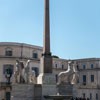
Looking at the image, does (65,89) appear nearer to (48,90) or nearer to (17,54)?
(48,90)

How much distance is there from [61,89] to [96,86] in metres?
41.9

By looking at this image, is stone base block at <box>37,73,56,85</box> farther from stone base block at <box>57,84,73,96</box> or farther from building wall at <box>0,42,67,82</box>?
building wall at <box>0,42,67,82</box>

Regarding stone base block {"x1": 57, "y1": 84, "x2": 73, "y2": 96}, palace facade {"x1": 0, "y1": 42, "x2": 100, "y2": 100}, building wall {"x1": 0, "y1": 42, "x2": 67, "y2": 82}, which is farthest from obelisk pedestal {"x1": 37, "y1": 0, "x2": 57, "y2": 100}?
building wall {"x1": 0, "y1": 42, "x2": 67, "y2": 82}

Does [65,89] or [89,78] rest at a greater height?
[89,78]

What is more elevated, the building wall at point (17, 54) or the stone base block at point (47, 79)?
the building wall at point (17, 54)

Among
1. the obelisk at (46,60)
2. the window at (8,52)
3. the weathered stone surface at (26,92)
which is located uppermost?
the window at (8,52)

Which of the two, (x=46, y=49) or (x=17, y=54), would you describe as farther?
(x=17, y=54)

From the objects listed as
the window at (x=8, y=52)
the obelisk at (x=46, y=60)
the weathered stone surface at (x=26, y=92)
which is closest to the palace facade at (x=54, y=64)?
the window at (x=8, y=52)

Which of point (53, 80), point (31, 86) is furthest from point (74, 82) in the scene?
point (31, 86)

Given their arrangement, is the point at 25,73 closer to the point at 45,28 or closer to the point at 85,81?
the point at 45,28

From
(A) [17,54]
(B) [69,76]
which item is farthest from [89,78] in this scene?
(B) [69,76]

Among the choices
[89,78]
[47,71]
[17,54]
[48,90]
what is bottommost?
[48,90]

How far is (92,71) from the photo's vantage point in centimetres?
7019

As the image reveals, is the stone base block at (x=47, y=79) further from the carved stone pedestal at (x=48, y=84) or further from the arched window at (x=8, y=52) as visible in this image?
the arched window at (x=8, y=52)
